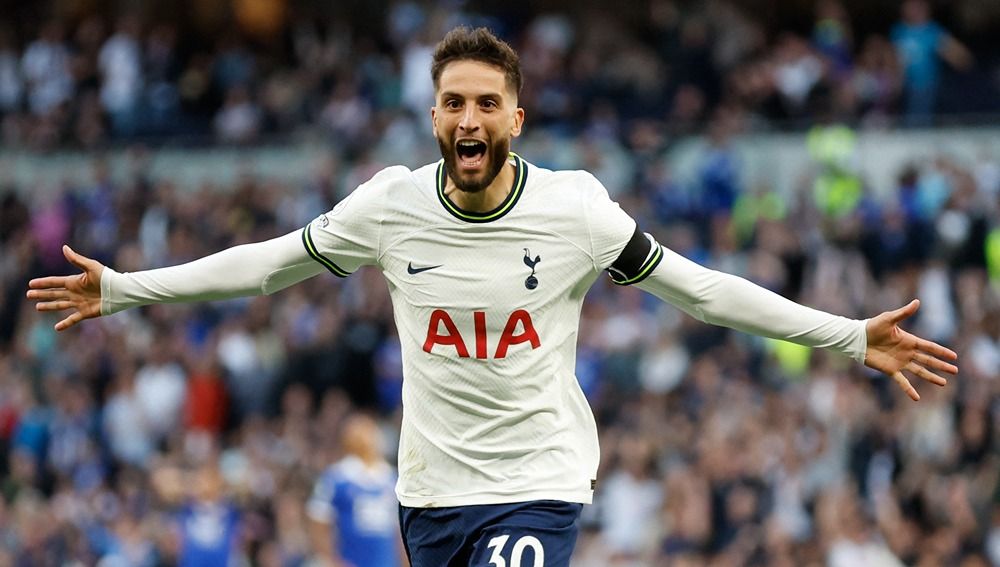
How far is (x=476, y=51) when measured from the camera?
6.02 metres

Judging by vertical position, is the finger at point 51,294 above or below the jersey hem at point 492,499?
above

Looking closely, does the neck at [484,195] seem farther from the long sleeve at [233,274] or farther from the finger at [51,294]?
the finger at [51,294]

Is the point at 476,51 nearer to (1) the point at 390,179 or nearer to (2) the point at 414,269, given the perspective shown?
(1) the point at 390,179

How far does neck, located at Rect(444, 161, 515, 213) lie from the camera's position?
6098 mm

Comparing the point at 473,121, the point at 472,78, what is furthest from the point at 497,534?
the point at 472,78

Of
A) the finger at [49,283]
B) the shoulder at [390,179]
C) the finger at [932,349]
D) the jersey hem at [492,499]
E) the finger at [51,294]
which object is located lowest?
the jersey hem at [492,499]

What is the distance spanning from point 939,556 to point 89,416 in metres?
9.13

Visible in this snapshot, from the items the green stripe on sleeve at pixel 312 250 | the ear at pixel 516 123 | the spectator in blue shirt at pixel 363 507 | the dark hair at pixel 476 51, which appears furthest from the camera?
the spectator in blue shirt at pixel 363 507

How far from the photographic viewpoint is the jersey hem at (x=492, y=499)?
597cm

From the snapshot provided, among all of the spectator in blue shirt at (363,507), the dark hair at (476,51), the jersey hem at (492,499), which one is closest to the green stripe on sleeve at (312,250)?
the dark hair at (476,51)

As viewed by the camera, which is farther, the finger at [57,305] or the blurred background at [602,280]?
the blurred background at [602,280]

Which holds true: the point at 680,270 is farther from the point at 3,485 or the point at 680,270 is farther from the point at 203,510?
the point at 3,485

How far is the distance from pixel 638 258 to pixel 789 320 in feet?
1.85

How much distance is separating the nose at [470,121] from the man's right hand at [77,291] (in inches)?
56.5
